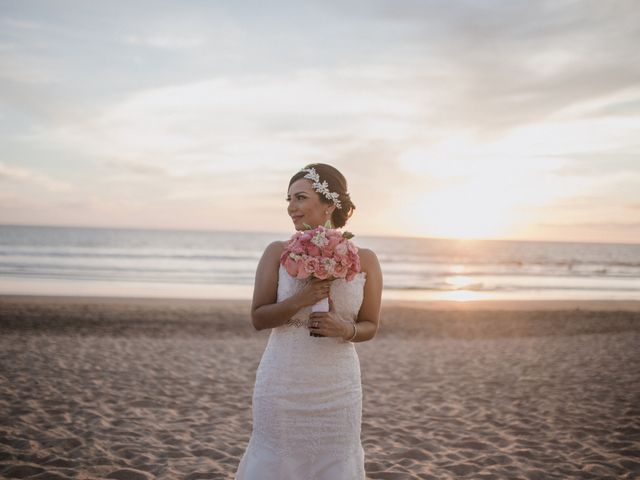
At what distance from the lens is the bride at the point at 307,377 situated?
9.25 ft

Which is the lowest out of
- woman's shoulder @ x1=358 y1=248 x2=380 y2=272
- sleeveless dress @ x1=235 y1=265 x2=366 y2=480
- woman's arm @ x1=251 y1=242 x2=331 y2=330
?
sleeveless dress @ x1=235 y1=265 x2=366 y2=480

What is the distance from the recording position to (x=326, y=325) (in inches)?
106

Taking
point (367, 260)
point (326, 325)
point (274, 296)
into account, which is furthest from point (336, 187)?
point (326, 325)

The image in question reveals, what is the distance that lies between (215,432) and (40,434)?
6.61 ft

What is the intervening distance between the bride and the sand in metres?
2.80

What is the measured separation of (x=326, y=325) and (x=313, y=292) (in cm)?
18

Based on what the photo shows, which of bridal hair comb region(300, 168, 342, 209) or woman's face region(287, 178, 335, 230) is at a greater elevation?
bridal hair comb region(300, 168, 342, 209)

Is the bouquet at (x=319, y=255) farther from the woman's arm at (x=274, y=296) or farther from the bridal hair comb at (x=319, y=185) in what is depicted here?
the bridal hair comb at (x=319, y=185)

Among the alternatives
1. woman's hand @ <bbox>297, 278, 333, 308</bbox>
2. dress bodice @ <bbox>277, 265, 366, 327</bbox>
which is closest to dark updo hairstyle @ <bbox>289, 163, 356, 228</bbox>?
dress bodice @ <bbox>277, 265, 366, 327</bbox>

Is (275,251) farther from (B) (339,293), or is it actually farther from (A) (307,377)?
(A) (307,377)

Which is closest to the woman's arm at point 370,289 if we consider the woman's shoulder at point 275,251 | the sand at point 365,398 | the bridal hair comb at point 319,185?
the bridal hair comb at point 319,185

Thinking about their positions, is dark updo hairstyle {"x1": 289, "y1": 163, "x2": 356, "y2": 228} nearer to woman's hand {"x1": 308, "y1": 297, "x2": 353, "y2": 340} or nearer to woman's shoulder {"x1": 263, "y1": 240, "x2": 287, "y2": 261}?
woman's shoulder {"x1": 263, "y1": 240, "x2": 287, "y2": 261}

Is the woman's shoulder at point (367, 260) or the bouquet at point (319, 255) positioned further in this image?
the woman's shoulder at point (367, 260)

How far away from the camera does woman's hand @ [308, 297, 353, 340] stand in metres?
2.69
